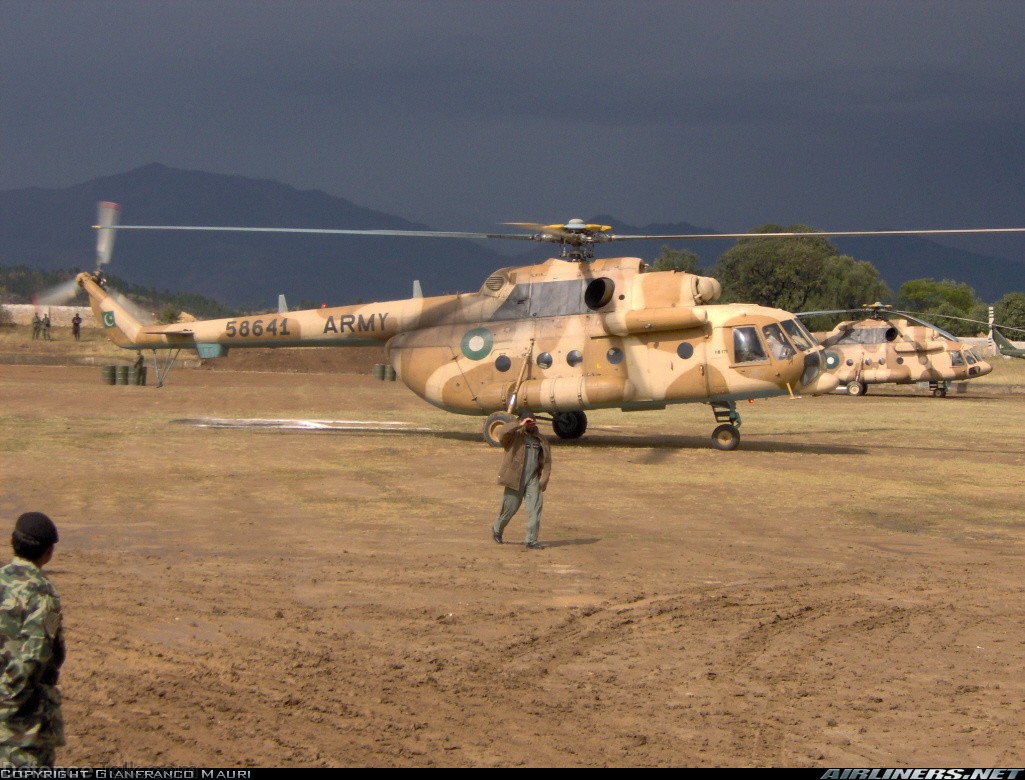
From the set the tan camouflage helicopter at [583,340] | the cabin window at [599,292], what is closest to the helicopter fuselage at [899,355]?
the tan camouflage helicopter at [583,340]

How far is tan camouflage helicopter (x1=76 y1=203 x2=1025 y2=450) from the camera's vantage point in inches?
885

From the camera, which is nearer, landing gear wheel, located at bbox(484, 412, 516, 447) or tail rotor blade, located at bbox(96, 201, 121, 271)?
landing gear wheel, located at bbox(484, 412, 516, 447)

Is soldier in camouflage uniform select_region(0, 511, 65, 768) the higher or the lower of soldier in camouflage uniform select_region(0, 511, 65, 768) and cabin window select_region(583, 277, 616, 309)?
the lower

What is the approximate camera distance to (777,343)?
2241 cm

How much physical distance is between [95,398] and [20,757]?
3190 cm

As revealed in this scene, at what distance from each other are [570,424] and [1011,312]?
79.4 meters

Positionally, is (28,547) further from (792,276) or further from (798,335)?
(792,276)

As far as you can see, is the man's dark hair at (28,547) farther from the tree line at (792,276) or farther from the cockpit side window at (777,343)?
the tree line at (792,276)

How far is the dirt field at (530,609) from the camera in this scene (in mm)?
7320

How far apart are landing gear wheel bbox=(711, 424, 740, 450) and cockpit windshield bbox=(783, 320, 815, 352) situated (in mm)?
2492

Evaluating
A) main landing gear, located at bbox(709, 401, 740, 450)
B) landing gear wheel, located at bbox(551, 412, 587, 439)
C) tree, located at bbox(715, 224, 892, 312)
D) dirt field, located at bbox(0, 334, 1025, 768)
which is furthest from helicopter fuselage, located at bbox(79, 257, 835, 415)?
tree, located at bbox(715, 224, 892, 312)

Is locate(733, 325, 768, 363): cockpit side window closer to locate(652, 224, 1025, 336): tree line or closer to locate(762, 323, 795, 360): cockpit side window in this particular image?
locate(762, 323, 795, 360): cockpit side window

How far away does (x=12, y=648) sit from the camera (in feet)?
17.1

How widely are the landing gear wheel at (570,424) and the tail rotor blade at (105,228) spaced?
988cm
